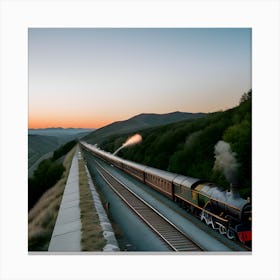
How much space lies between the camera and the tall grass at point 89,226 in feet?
37.4

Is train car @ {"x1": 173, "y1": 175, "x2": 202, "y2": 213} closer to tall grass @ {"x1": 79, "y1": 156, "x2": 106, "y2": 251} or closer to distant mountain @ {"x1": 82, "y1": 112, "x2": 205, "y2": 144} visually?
distant mountain @ {"x1": 82, "y1": 112, "x2": 205, "y2": 144}

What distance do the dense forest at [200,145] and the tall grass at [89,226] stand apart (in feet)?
6.75

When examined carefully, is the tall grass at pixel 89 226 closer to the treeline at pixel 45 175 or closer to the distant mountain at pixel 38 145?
the treeline at pixel 45 175

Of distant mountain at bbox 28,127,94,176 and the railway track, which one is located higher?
distant mountain at bbox 28,127,94,176

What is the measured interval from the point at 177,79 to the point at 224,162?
9.96ft

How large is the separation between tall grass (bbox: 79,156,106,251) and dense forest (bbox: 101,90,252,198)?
206cm

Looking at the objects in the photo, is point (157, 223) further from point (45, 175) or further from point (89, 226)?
point (45, 175)

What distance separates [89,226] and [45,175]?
7.93 feet

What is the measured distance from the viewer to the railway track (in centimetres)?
1153

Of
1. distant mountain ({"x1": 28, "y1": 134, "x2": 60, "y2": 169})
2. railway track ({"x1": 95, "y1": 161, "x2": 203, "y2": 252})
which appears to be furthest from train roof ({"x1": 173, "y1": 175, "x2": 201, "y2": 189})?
distant mountain ({"x1": 28, "y1": 134, "x2": 60, "y2": 169})

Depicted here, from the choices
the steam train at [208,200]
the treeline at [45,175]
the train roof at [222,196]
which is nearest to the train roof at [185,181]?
the steam train at [208,200]

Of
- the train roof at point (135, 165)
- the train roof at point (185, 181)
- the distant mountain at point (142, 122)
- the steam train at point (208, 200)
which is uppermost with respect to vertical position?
the distant mountain at point (142, 122)
